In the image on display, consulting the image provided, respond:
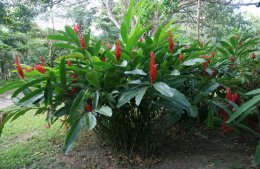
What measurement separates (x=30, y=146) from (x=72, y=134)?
1394 millimetres

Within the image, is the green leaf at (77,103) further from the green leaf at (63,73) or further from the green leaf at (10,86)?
the green leaf at (10,86)

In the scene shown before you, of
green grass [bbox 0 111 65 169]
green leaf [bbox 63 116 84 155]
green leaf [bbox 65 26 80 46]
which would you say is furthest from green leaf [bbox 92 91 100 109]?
green grass [bbox 0 111 65 169]

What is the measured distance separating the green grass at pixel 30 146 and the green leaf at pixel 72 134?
850mm

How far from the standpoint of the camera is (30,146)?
8.24 feet

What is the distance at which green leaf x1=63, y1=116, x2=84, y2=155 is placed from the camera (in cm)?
132

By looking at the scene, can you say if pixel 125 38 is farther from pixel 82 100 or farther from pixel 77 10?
pixel 77 10

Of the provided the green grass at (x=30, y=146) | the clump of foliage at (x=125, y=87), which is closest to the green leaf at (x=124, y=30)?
the clump of foliage at (x=125, y=87)

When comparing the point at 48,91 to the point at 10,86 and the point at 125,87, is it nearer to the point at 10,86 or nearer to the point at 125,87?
the point at 10,86

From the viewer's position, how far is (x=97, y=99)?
4.93 ft

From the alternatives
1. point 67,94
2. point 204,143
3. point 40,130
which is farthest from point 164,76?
point 40,130

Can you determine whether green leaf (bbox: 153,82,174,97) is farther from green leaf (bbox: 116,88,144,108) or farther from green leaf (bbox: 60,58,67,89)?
green leaf (bbox: 60,58,67,89)

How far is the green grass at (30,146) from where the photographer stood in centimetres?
214

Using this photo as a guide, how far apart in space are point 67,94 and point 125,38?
566 mm

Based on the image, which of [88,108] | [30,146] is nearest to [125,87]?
[88,108]
